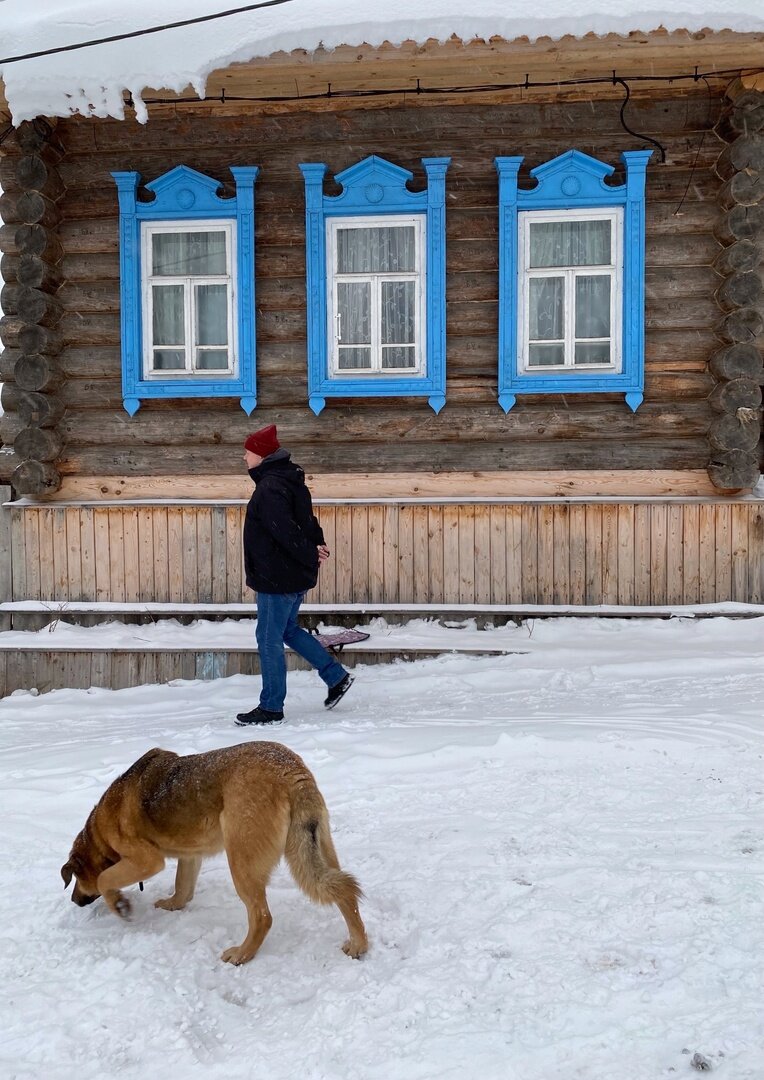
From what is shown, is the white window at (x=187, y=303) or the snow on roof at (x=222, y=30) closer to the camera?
the snow on roof at (x=222, y=30)

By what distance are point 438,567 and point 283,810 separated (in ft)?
15.4

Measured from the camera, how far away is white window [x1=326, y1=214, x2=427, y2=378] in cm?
743

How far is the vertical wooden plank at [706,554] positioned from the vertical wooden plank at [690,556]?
0.02m

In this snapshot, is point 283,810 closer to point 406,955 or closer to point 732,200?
point 406,955

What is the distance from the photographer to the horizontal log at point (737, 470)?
6.98 metres

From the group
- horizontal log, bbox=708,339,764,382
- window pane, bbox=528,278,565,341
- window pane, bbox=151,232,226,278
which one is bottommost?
horizontal log, bbox=708,339,764,382

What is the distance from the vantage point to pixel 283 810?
277 centimetres

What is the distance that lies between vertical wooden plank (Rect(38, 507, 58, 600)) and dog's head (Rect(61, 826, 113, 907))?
4919 millimetres

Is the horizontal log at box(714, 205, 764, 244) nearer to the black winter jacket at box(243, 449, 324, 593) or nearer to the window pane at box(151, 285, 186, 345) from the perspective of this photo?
the black winter jacket at box(243, 449, 324, 593)

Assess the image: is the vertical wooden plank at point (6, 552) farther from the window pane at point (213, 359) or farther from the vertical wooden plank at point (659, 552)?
the vertical wooden plank at point (659, 552)

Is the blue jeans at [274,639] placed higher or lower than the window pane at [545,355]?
lower

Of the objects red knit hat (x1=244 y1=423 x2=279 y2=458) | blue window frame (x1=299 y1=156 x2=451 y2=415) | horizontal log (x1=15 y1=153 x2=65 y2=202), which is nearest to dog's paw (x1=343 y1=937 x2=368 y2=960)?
red knit hat (x1=244 y1=423 x2=279 y2=458)

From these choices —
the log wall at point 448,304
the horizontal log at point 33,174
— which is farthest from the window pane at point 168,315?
the horizontal log at point 33,174

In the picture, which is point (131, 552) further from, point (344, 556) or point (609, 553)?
point (609, 553)
